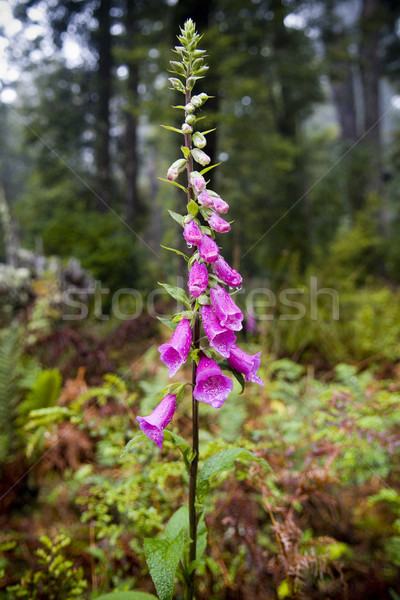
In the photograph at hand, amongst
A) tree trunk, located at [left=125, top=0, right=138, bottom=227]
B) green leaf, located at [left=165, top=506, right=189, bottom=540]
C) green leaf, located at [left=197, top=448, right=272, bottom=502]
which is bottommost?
green leaf, located at [left=165, top=506, right=189, bottom=540]

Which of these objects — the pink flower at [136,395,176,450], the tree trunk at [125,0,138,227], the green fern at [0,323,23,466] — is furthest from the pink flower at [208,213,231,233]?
the tree trunk at [125,0,138,227]

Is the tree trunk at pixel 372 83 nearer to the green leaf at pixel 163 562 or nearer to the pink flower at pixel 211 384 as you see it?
the pink flower at pixel 211 384

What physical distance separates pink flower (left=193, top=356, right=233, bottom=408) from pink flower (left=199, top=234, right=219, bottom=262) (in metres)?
0.31

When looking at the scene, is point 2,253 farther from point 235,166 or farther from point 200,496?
point 200,496

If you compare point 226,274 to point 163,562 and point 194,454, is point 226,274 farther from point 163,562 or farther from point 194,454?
point 163,562

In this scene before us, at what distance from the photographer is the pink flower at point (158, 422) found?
110 cm

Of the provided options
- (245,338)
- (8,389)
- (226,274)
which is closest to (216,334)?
(226,274)

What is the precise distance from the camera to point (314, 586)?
1.73 metres

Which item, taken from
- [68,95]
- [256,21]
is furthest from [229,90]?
[68,95]

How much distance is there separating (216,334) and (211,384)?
0.16 metres

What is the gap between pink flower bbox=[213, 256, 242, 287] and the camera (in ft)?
3.99

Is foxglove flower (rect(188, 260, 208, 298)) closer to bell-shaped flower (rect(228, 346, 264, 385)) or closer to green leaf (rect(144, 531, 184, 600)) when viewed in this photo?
bell-shaped flower (rect(228, 346, 264, 385))

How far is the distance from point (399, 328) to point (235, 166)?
8.66m

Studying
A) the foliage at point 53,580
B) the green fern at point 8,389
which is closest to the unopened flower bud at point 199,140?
the foliage at point 53,580
